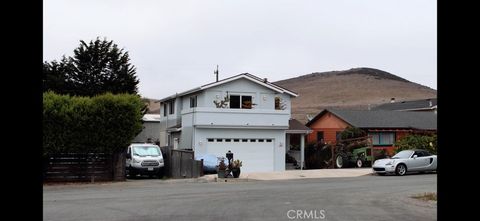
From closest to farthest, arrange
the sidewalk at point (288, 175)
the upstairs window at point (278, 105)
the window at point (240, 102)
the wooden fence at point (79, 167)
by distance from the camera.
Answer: the wooden fence at point (79, 167)
the sidewalk at point (288, 175)
the window at point (240, 102)
the upstairs window at point (278, 105)

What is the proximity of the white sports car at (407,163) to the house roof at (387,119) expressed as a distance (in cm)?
1334

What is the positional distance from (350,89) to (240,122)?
10362cm

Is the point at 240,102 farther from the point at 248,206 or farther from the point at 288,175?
the point at 248,206

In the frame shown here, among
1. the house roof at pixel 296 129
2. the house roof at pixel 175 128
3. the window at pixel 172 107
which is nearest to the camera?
the house roof at pixel 175 128

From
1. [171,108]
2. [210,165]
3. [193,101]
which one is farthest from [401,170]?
[171,108]

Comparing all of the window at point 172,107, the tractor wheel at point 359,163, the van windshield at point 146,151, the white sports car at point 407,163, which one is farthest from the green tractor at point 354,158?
the van windshield at point 146,151

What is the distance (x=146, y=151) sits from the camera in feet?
94.4

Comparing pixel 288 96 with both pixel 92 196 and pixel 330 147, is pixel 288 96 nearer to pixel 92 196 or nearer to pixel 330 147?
pixel 330 147

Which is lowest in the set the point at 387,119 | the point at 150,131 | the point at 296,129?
the point at 150,131

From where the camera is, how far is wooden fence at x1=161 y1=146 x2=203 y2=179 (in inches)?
1085

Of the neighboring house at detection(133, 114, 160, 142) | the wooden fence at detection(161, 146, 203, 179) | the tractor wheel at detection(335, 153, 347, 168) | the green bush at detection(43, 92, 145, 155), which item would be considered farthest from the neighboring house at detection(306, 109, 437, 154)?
the green bush at detection(43, 92, 145, 155)

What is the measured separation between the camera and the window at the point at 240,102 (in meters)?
37.4

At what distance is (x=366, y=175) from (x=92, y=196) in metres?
16.6

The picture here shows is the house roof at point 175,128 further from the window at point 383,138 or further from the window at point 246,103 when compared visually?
the window at point 383,138
